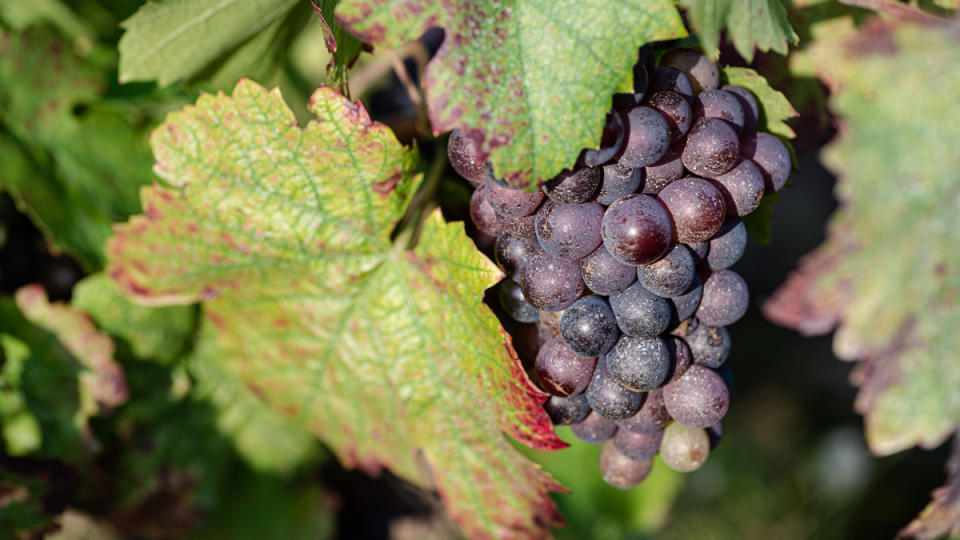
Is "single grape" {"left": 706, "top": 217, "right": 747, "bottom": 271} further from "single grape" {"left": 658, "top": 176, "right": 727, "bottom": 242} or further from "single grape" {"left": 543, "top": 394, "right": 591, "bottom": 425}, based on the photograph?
"single grape" {"left": 543, "top": 394, "right": 591, "bottom": 425}

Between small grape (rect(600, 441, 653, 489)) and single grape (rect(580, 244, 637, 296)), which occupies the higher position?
single grape (rect(580, 244, 637, 296))

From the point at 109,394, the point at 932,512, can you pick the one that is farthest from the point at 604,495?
the point at 109,394

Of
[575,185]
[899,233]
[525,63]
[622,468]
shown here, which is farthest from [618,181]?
[899,233]

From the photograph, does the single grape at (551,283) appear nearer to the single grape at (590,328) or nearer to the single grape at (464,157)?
the single grape at (590,328)

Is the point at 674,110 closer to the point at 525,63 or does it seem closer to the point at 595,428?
the point at 525,63

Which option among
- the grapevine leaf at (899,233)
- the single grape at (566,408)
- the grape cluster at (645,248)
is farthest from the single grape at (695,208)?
the grapevine leaf at (899,233)

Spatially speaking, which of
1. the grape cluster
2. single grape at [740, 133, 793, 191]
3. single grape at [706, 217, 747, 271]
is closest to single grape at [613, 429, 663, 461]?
the grape cluster
